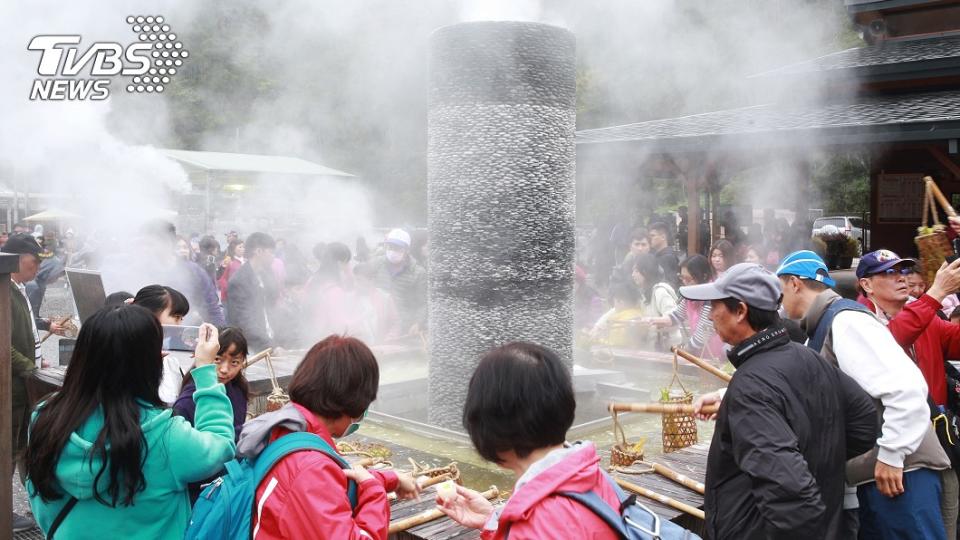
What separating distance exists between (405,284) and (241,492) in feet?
21.5

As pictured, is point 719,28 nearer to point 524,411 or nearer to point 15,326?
point 15,326

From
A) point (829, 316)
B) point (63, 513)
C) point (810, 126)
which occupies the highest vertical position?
point (810, 126)

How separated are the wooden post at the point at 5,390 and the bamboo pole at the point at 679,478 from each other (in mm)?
2799

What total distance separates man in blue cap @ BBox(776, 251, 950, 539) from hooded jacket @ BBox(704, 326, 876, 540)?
168 millimetres

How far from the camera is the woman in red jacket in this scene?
5.16 ft

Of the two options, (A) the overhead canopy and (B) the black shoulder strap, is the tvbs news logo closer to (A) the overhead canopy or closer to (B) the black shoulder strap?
(A) the overhead canopy

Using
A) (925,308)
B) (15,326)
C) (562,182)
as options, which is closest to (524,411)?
→ (925,308)

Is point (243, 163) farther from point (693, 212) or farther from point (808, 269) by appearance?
point (808, 269)

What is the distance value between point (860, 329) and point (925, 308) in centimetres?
69

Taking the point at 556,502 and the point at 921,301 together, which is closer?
the point at 556,502

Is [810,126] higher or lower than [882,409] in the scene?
higher

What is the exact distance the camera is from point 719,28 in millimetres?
15547

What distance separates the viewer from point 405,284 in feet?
27.9

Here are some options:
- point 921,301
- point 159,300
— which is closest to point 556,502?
point 921,301
